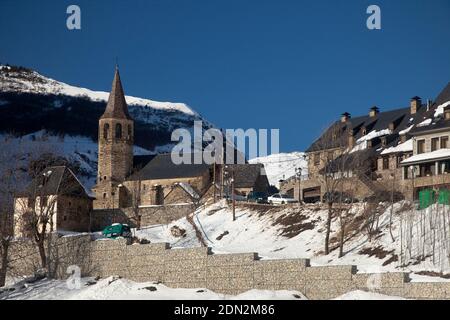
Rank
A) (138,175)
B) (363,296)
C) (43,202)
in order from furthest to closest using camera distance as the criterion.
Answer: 1. (138,175)
2. (43,202)
3. (363,296)

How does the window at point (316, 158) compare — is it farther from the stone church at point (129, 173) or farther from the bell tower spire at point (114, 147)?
the bell tower spire at point (114, 147)

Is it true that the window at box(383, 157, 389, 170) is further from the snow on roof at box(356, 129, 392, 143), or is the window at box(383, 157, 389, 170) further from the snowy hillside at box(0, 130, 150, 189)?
the snowy hillside at box(0, 130, 150, 189)

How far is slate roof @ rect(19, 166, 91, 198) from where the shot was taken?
74.6m

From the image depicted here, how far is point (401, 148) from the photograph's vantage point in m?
74.3

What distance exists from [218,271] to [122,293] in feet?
17.0

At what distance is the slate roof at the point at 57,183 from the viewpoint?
245 feet

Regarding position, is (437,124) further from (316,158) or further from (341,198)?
(316,158)

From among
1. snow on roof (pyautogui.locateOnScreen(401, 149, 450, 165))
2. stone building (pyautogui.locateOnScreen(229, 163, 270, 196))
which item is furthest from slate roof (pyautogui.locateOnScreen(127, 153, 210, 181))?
snow on roof (pyautogui.locateOnScreen(401, 149, 450, 165))

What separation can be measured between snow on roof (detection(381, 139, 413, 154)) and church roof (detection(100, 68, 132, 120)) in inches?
1353

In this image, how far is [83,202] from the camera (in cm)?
8306

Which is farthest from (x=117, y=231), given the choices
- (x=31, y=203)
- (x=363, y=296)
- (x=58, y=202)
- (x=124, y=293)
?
(x=363, y=296)

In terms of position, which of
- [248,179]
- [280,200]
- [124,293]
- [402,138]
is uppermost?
[402,138]

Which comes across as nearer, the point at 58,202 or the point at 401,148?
the point at 401,148
